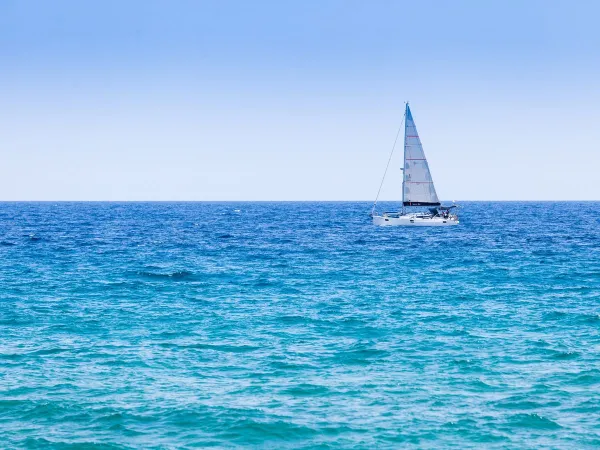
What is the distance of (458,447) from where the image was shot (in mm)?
16422

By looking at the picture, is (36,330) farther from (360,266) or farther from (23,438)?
(360,266)

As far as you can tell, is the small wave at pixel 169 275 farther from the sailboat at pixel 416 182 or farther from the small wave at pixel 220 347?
the sailboat at pixel 416 182

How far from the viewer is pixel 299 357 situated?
80.6ft

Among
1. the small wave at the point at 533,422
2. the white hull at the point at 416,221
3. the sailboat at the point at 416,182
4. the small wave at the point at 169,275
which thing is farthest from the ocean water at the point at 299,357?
the sailboat at the point at 416,182

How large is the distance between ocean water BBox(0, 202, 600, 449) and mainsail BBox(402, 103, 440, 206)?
1877 inches

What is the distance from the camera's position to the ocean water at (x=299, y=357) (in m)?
17.6

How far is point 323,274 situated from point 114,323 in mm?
21202

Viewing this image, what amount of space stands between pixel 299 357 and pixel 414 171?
251 feet

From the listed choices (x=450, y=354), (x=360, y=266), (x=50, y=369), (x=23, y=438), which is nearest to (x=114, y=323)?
(x=50, y=369)

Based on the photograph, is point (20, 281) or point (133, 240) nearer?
point (20, 281)

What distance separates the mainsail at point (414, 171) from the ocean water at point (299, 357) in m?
47.7

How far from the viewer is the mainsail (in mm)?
98062

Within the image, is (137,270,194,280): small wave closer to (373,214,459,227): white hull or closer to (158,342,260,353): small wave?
(158,342,260,353): small wave

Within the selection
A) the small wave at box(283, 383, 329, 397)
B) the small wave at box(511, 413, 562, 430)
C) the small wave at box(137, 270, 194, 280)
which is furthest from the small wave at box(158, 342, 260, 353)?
the small wave at box(137, 270, 194, 280)
